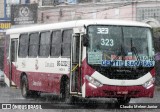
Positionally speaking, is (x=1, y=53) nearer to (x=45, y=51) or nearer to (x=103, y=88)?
(x=45, y=51)

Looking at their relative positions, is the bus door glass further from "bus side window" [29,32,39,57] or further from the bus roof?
"bus side window" [29,32,39,57]

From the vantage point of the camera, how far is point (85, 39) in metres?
18.0

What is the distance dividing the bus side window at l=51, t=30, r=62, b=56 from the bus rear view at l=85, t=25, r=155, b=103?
7.88 feet

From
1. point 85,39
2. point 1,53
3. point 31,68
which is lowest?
point 1,53

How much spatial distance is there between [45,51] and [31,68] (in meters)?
1.71

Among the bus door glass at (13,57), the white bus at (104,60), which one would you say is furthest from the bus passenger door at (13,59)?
the white bus at (104,60)

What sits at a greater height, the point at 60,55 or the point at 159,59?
the point at 60,55

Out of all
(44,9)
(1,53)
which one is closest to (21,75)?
(1,53)

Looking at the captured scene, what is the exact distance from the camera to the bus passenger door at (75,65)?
18.7 metres

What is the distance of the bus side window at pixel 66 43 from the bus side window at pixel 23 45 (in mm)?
3911

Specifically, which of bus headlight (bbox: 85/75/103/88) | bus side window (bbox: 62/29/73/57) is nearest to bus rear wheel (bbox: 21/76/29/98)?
bus side window (bbox: 62/29/73/57)

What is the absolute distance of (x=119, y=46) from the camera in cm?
1833

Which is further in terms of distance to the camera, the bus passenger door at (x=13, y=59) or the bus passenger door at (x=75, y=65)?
the bus passenger door at (x=13, y=59)

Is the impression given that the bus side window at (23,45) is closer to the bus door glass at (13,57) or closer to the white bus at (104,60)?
the bus door glass at (13,57)
